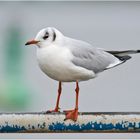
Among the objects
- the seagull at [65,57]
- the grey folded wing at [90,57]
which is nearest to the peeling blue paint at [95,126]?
Answer: the seagull at [65,57]

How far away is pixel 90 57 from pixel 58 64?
14 centimetres

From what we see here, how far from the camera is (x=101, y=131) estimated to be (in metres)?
1.34

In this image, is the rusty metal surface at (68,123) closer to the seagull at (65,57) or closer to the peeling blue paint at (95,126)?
the peeling blue paint at (95,126)

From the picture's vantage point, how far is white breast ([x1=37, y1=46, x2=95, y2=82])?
59.9 inches

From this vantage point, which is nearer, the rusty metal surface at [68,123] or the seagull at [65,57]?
the rusty metal surface at [68,123]

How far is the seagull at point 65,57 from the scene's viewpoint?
1.53 metres

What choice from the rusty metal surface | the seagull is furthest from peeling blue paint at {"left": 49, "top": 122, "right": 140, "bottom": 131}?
the seagull

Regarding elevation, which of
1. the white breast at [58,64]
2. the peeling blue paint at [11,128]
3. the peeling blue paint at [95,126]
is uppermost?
the white breast at [58,64]

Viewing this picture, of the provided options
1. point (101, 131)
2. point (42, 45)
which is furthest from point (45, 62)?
point (101, 131)

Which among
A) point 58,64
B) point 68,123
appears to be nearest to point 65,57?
point 58,64

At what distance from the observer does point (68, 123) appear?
53.0 inches

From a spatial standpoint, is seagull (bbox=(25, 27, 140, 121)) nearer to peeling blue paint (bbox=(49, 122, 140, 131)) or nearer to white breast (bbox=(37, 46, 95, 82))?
white breast (bbox=(37, 46, 95, 82))

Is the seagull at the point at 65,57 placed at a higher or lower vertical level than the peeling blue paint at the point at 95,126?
higher

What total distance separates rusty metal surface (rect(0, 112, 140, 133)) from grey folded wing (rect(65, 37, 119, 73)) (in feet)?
0.87
